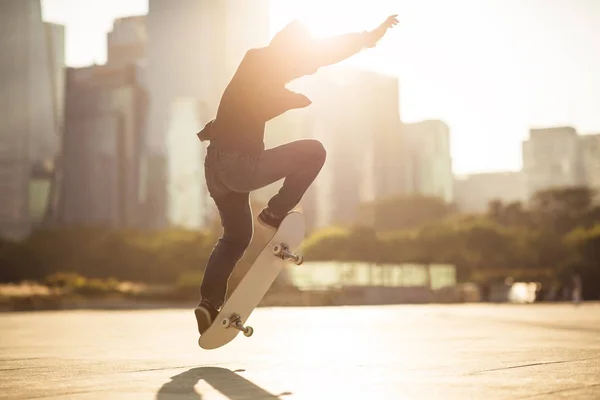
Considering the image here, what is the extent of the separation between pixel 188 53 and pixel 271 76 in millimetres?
155352

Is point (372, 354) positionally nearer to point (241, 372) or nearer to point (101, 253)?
point (241, 372)

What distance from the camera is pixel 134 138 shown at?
5915 inches

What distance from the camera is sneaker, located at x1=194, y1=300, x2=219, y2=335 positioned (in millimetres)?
4867

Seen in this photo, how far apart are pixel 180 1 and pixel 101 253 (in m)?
80.2

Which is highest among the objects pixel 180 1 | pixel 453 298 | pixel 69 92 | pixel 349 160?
pixel 180 1

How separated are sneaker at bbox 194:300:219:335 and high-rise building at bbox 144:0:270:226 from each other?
142947mm

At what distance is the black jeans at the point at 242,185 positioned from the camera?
189 inches

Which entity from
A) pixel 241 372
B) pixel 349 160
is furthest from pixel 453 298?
pixel 349 160

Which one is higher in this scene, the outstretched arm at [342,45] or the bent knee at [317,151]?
the outstretched arm at [342,45]

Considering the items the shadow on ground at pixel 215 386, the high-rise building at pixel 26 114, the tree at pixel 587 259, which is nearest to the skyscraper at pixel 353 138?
the high-rise building at pixel 26 114

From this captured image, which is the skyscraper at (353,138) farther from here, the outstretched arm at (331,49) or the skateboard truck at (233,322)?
the skateboard truck at (233,322)

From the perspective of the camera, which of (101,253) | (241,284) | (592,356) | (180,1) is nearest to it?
(241,284)

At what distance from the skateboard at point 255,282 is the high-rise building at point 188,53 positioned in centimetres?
14289

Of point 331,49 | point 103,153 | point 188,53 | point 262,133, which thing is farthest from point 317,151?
point 188,53
